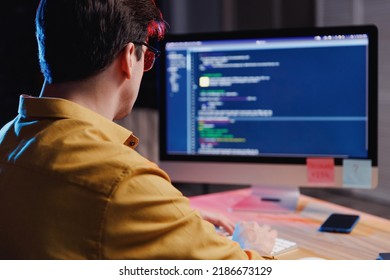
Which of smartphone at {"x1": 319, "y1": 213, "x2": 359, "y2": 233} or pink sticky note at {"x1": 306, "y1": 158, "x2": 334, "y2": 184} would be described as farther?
pink sticky note at {"x1": 306, "y1": 158, "x2": 334, "y2": 184}

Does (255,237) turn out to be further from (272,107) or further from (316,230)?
(272,107)

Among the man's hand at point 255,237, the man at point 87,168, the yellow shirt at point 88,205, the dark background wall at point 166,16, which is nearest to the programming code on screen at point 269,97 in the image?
the man's hand at point 255,237

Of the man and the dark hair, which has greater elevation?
the dark hair

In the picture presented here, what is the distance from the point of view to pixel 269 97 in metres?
1.55

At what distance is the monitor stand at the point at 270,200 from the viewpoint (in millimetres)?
1574

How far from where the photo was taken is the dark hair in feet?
2.86

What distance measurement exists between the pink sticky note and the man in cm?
60

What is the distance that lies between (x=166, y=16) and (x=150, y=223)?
232 centimetres

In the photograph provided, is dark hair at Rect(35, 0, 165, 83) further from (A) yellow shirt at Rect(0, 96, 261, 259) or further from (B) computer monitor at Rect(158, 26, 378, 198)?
(B) computer monitor at Rect(158, 26, 378, 198)

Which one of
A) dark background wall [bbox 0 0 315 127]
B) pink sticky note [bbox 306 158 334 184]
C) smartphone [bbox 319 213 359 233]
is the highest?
dark background wall [bbox 0 0 315 127]

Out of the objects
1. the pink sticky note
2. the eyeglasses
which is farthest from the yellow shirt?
the pink sticky note

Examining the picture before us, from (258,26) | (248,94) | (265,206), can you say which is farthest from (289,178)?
(258,26)

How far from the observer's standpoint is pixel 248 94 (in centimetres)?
156
